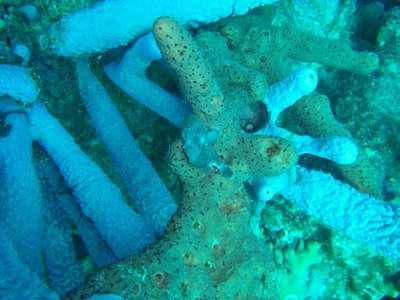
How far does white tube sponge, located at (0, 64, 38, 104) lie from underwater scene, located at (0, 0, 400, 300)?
0.01m

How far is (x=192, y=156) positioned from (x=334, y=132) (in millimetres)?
1529

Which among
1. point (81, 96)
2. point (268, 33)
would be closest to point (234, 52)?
point (268, 33)

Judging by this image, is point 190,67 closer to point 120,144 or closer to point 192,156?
point 192,156

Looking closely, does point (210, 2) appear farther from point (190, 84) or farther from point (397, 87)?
point (397, 87)

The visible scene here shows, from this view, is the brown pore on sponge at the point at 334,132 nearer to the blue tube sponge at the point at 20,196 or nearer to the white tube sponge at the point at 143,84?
the white tube sponge at the point at 143,84

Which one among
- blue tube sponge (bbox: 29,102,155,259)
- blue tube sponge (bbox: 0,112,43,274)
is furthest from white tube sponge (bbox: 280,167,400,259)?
blue tube sponge (bbox: 0,112,43,274)

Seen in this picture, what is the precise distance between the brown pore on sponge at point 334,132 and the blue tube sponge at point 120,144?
1538mm

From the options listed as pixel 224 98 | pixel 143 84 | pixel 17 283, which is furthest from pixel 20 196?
pixel 224 98

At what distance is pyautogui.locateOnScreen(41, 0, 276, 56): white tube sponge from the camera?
248 centimetres

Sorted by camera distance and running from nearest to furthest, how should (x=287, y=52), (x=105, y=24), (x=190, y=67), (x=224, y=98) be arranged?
1. (x=190, y=67)
2. (x=224, y=98)
3. (x=105, y=24)
4. (x=287, y=52)

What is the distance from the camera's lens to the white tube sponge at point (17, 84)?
7.52 ft

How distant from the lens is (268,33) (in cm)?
287

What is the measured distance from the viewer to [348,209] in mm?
2365

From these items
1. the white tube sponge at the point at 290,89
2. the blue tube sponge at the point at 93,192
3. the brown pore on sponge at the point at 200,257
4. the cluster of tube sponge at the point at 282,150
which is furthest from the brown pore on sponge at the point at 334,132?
the blue tube sponge at the point at 93,192
